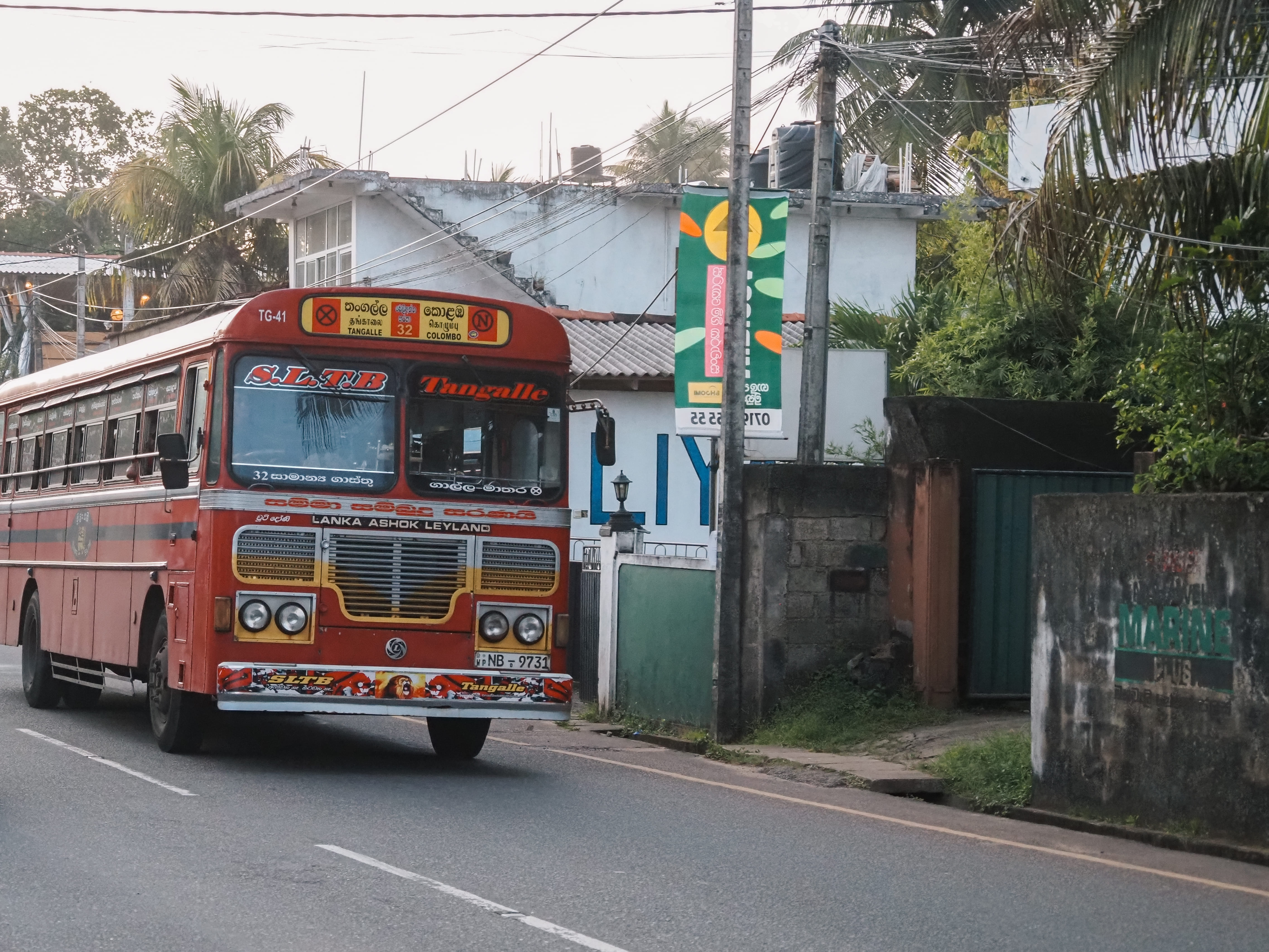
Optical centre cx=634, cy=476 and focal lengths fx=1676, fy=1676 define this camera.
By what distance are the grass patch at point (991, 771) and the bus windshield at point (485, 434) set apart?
11.7ft

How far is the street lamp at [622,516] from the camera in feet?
59.5

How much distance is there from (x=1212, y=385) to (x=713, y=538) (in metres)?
6.25

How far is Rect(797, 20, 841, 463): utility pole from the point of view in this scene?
16.0 m

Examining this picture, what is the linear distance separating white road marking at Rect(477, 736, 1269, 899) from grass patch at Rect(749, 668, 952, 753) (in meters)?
1.45

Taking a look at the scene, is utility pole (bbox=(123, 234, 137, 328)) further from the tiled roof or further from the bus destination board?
the bus destination board

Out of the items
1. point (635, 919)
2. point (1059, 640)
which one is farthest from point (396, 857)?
point (1059, 640)

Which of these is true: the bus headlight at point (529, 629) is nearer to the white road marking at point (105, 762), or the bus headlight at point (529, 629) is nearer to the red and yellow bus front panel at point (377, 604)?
the red and yellow bus front panel at point (377, 604)

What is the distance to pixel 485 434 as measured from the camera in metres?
12.4

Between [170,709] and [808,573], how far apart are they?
5.66 metres

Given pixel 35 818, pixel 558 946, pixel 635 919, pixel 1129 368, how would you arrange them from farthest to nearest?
pixel 1129 368 → pixel 35 818 → pixel 635 919 → pixel 558 946

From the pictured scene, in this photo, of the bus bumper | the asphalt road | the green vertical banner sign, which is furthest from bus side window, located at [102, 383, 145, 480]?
the green vertical banner sign

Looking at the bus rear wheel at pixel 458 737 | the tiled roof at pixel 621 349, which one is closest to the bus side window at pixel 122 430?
Result: the bus rear wheel at pixel 458 737

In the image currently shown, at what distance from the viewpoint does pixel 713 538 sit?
16.2m

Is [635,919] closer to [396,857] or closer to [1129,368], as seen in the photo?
[396,857]
